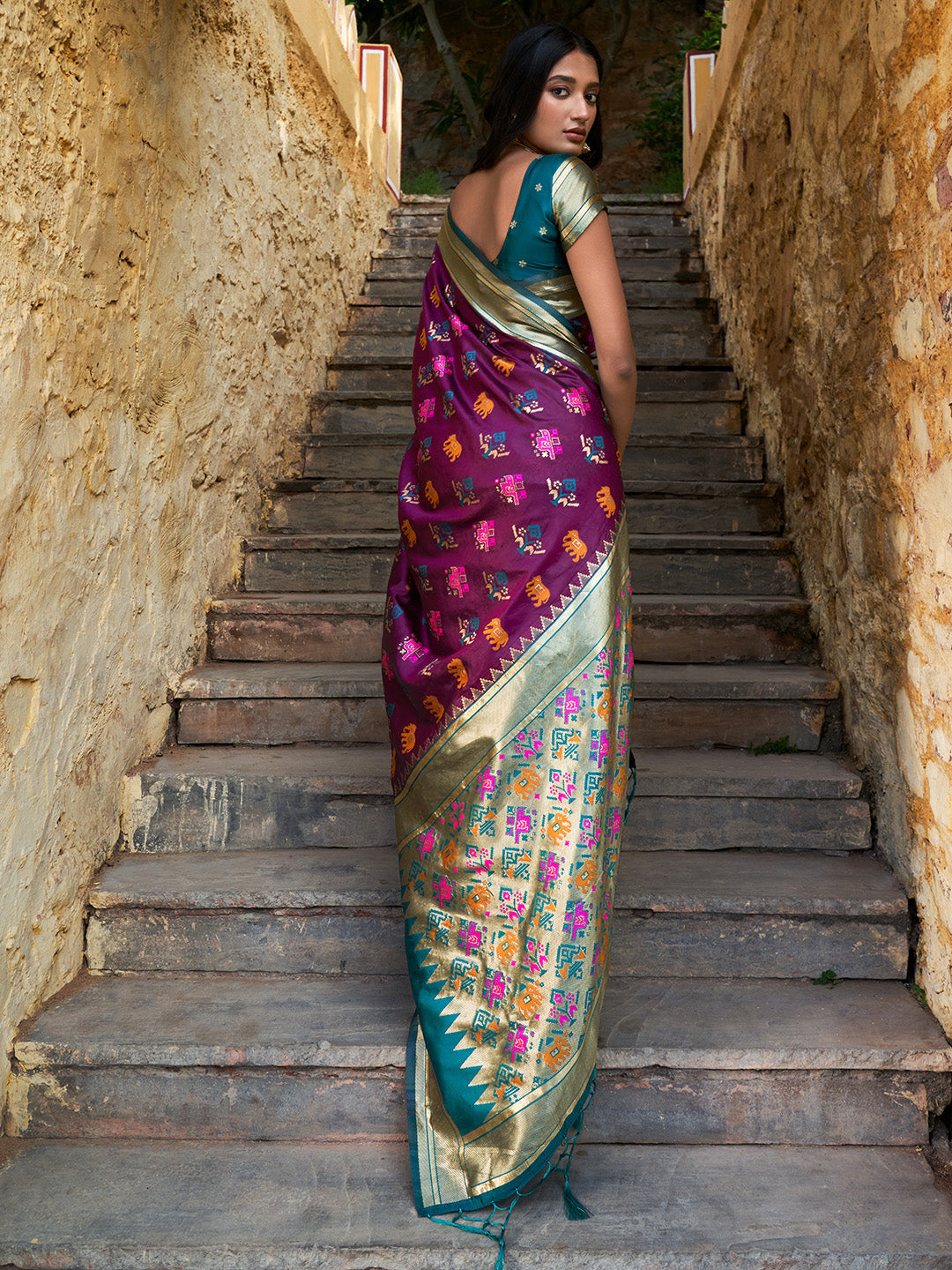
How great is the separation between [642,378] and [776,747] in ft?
6.95

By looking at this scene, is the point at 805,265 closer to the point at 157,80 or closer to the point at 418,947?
the point at 157,80

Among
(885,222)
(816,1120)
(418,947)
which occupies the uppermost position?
(885,222)

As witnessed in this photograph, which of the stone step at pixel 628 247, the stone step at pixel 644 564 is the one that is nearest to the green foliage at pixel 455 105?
the stone step at pixel 628 247

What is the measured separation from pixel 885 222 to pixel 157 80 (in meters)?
1.75

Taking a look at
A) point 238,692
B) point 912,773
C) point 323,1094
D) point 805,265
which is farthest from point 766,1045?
point 805,265

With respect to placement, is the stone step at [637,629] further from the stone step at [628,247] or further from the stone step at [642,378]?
the stone step at [628,247]

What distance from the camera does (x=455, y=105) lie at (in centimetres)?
1131

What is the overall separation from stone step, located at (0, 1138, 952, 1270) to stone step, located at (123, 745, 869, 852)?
2.24 ft

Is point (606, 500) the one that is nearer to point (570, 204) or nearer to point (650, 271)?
point (570, 204)

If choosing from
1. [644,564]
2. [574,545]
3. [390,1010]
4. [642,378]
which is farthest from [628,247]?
[390,1010]

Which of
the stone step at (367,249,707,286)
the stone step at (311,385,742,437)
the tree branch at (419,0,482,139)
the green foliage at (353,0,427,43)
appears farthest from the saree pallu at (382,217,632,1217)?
the green foliage at (353,0,427,43)

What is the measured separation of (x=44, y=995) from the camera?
184cm

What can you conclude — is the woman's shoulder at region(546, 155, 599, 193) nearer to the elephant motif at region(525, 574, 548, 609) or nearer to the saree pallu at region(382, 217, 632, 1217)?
the saree pallu at region(382, 217, 632, 1217)

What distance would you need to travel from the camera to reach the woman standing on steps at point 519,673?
149 centimetres
